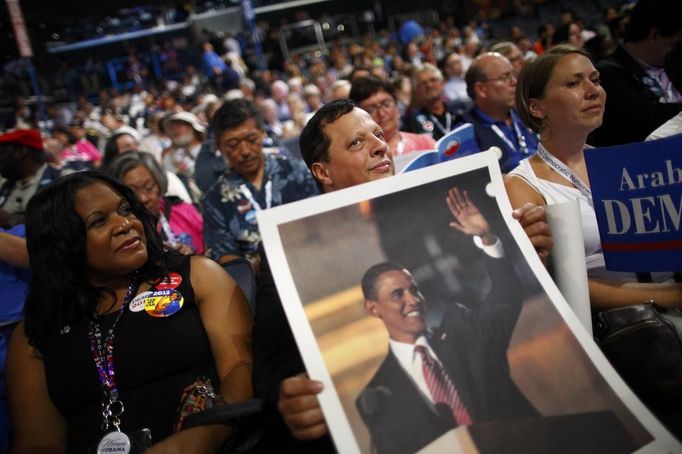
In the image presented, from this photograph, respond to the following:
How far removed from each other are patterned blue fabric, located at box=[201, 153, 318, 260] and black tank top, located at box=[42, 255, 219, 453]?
Result: 146cm

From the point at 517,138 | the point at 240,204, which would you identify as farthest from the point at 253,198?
the point at 517,138

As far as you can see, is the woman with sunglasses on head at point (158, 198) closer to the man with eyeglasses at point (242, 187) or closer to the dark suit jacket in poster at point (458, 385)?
the man with eyeglasses at point (242, 187)

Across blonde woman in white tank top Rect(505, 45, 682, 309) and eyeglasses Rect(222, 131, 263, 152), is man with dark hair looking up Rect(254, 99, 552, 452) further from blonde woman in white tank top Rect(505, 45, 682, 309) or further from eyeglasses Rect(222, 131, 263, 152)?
eyeglasses Rect(222, 131, 263, 152)

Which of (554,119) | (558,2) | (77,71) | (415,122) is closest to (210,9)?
(77,71)

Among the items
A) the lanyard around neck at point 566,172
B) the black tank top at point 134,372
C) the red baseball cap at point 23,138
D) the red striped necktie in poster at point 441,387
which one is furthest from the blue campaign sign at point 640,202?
the red baseball cap at point 23,138

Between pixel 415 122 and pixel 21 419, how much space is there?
4129 millimetres

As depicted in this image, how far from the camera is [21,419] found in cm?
167

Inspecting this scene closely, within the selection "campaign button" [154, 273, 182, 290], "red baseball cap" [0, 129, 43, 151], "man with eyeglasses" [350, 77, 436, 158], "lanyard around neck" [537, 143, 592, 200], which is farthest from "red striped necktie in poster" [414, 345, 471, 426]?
"red baseball cap" [0, 129, 43, 151]

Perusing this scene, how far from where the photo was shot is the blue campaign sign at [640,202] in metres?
1.29

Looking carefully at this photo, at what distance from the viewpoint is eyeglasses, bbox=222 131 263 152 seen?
3346 mm

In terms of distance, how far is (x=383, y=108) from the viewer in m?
3.68

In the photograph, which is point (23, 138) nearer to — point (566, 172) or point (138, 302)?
point (138, 302)

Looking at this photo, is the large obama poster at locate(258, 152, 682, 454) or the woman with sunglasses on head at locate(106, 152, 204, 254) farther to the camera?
the woman with sunglasses on head at locate(106, 152, 204, 254)

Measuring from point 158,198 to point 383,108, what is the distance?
1.69m
